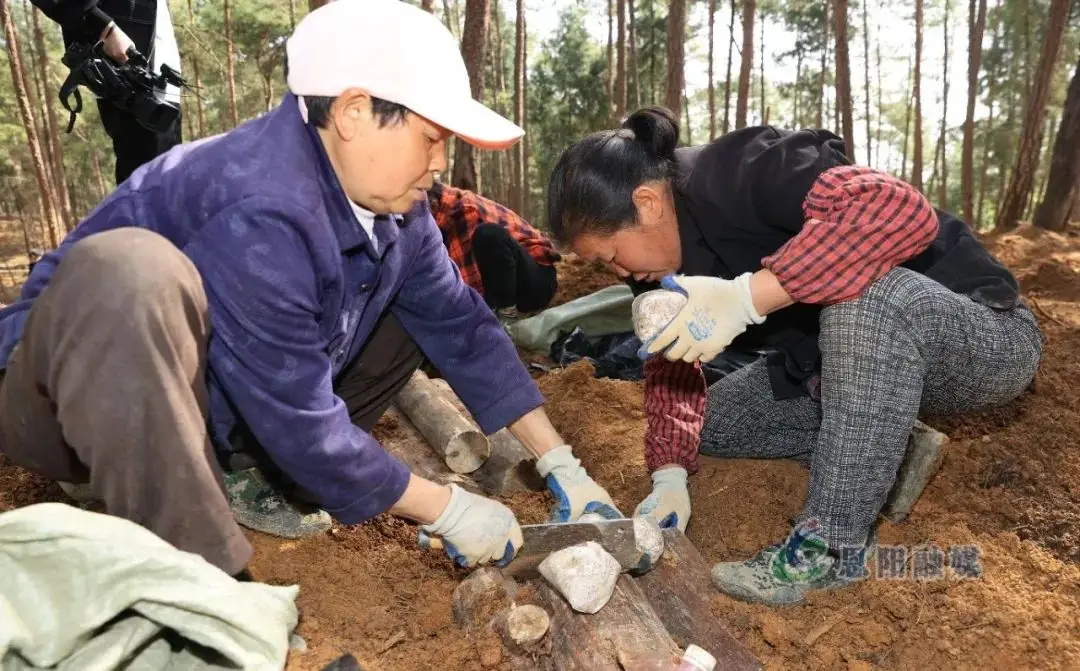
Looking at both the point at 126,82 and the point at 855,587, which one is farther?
the point at 126,82

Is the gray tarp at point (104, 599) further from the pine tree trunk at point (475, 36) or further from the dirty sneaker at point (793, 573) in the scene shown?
the pine tree trunk at point (475, 36)

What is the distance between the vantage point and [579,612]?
1429 mm

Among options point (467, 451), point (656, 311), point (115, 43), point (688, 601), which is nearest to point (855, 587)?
point (688, 601)

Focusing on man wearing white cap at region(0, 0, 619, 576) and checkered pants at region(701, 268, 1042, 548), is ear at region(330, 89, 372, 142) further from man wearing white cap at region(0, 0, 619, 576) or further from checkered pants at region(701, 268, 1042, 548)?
checkered pants at region(701, 268, 1042, 548)

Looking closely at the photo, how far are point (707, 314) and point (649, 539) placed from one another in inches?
20.5

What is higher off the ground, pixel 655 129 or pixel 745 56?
pixel 745 56

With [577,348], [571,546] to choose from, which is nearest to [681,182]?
[571,546]

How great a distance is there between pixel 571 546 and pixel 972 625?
88 centimetres

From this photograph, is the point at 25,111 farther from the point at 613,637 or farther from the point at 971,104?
the point at 971,104

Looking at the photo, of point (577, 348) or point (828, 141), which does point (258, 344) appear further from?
point (577, 348)

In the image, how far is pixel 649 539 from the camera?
1591 millimetres

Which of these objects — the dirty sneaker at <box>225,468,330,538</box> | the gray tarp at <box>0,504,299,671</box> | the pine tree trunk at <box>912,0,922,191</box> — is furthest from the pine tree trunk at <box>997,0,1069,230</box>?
the gray tarp at <box>0,504,299,671</box>

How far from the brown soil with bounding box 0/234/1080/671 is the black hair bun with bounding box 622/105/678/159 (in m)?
1.10

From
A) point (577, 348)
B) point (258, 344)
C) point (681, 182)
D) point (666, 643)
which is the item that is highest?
point (681, 182)
